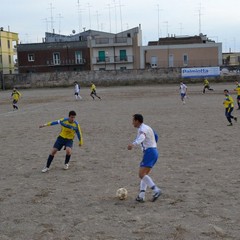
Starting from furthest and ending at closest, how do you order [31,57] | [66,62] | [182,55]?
[31,57], [66,62], [182,55]

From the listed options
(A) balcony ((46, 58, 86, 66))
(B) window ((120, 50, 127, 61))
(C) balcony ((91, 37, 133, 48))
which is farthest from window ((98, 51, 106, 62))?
(B) window ((120, 50, 127, 61))

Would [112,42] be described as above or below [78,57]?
above

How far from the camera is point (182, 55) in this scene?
69.3 m

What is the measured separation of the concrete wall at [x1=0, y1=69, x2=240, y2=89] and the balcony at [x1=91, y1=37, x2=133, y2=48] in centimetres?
1410

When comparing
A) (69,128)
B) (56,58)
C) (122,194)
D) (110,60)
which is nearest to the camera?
(122,194)

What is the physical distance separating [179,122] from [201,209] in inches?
493

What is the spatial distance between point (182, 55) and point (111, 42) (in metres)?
12.4

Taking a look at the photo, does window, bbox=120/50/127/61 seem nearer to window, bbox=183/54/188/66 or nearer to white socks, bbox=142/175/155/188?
window, bbox=183/54/188/66

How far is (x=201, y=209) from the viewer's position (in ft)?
24.5

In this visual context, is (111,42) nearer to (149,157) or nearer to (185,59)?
(185,59)

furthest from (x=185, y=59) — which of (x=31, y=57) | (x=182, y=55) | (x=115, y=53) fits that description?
(x=31, y=57)

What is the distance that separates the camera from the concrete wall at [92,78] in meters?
58.2

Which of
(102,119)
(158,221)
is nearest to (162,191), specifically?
(158,221)

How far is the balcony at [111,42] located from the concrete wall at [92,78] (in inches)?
555
